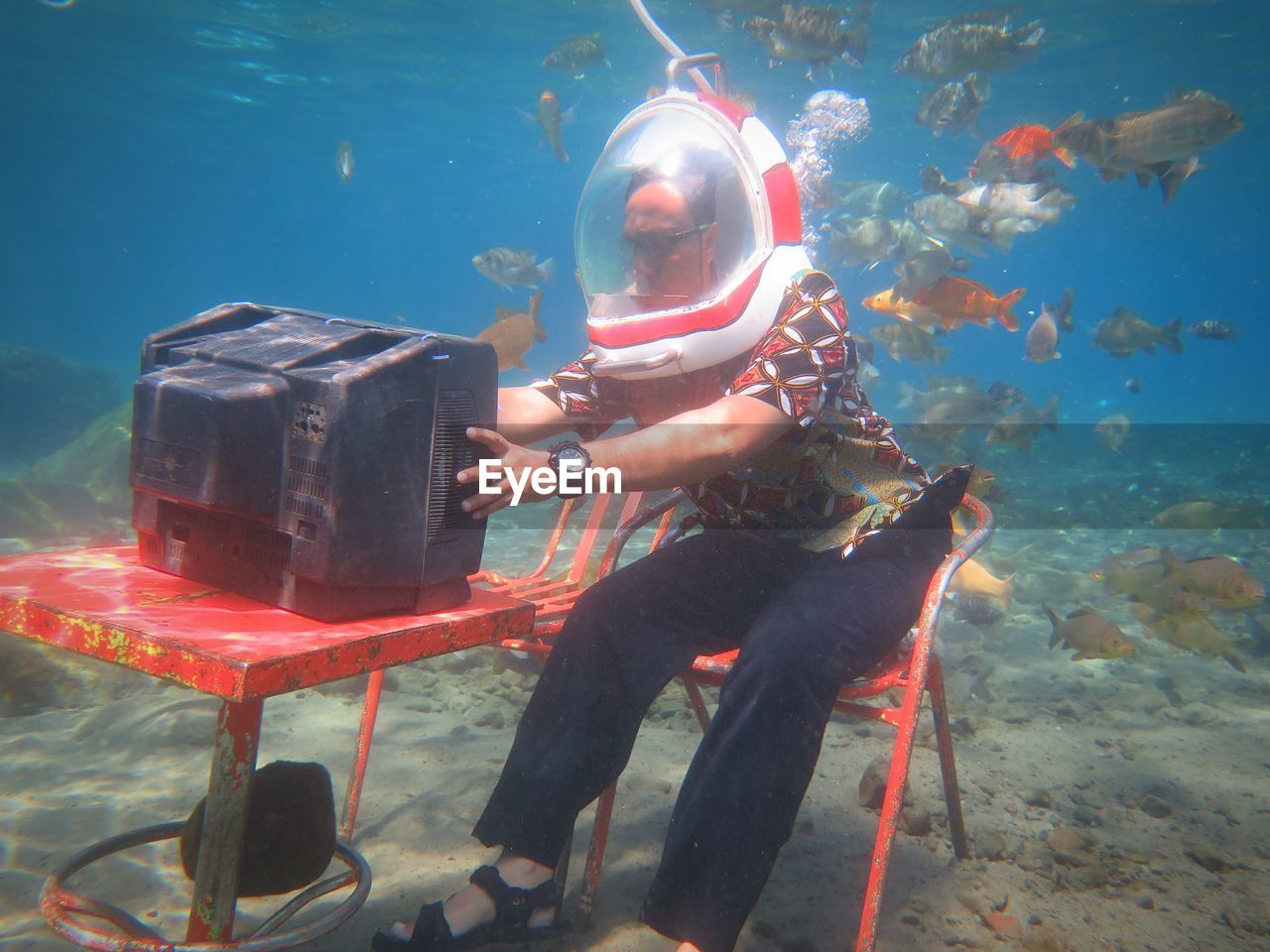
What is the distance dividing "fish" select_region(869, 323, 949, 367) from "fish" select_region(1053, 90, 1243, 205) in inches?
80.3

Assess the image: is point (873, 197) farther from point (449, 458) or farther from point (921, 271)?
point (449, 458)

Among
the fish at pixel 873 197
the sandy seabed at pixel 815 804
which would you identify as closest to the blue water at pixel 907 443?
the sandy seabed at pixel 815 804

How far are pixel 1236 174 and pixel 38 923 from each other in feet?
151

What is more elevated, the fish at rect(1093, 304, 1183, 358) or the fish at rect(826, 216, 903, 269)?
the fish at rect(826, 216, 903, 269)

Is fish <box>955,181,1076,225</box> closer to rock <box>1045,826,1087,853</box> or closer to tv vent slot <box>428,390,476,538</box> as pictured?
rock <box>1045,826,1087,853</box>

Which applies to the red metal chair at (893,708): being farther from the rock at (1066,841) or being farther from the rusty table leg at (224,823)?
the rusty table leg at (224,823)

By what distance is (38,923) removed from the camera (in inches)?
84.9

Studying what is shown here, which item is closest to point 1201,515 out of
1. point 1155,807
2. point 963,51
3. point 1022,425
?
point 1022,425

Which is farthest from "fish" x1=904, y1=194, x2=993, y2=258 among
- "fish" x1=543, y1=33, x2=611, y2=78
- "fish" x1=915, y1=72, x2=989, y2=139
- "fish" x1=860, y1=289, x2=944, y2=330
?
"fish" x1=543, y1=33, x2=611, y2=78

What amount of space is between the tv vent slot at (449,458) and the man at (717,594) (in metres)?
0.04

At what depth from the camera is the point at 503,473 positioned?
64.1 inches

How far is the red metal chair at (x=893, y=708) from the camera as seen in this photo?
172cm

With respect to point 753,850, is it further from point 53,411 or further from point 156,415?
point 53,411

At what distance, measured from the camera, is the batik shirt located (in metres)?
1.94
